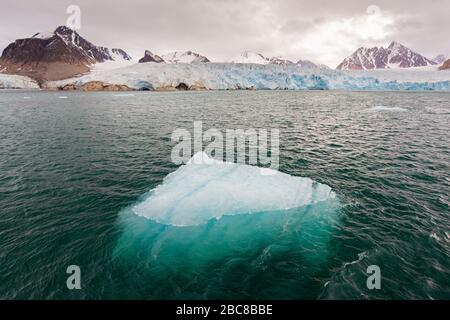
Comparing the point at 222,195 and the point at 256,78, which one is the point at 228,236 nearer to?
the point at 222,195

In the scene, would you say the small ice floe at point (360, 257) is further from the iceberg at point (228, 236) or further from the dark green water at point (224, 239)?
the iceberg at point (228, 236)

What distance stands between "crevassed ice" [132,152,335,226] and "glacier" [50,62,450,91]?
443 ft

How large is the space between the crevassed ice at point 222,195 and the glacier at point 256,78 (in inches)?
5317

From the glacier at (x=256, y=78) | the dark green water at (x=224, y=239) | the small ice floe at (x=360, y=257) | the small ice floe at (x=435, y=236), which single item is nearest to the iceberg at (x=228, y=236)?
the dark green water at (x=224, y=239)

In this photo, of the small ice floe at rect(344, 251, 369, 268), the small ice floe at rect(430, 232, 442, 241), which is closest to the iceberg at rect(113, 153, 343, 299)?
the small ice floe at rect(344, 251, 369, 268)

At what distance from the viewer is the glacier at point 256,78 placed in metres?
137

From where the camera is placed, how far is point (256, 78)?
156m

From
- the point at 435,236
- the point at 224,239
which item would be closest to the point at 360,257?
the point at 435,236

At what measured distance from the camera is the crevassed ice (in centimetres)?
1161

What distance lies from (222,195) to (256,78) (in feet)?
505

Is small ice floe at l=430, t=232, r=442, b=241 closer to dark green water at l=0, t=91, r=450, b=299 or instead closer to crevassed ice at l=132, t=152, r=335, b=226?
dark green water at l=0, t=91, r=450, b=299

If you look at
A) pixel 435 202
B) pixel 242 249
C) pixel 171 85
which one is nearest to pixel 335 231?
pixel 242 249

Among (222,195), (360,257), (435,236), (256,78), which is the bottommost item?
(360,257)

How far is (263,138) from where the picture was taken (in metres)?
29.1
